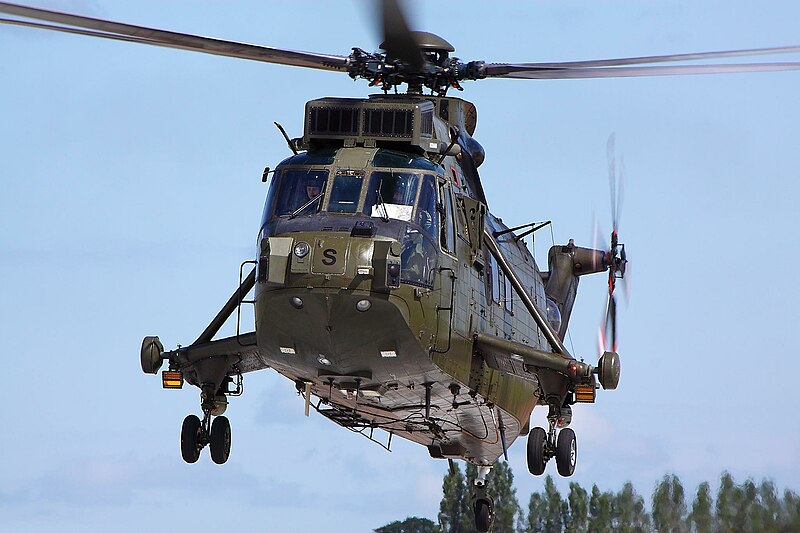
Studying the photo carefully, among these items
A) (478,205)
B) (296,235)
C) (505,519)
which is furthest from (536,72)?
(505,519)

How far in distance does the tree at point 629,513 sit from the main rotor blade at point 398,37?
40.2ft

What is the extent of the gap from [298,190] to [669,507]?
42.6ft

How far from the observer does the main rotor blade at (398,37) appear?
816 inches

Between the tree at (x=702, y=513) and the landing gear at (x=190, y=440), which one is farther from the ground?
the tree at (x=702, y=513)

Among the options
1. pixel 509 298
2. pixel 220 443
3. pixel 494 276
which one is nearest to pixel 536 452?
pixel 509 298

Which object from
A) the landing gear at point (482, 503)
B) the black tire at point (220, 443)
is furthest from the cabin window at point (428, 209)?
the landing gear at point (482, 503)

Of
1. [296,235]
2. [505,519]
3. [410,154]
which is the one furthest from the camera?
[505,519]

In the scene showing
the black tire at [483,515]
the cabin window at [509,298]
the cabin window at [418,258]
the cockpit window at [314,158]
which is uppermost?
the cockpit window at [314,158]

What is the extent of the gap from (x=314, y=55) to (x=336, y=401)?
15.6 ft

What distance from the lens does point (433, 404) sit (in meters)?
24.5

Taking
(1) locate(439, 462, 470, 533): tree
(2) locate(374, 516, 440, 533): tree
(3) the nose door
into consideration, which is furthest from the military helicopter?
(2) locate(374, 516, 440, 533): tree

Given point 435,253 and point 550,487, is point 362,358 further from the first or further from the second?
point 550,487

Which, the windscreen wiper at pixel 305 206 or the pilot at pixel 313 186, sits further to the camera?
the pilot at pixel 313 186

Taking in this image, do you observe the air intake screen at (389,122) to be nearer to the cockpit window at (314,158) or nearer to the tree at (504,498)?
the cockpit window at (314,158)
